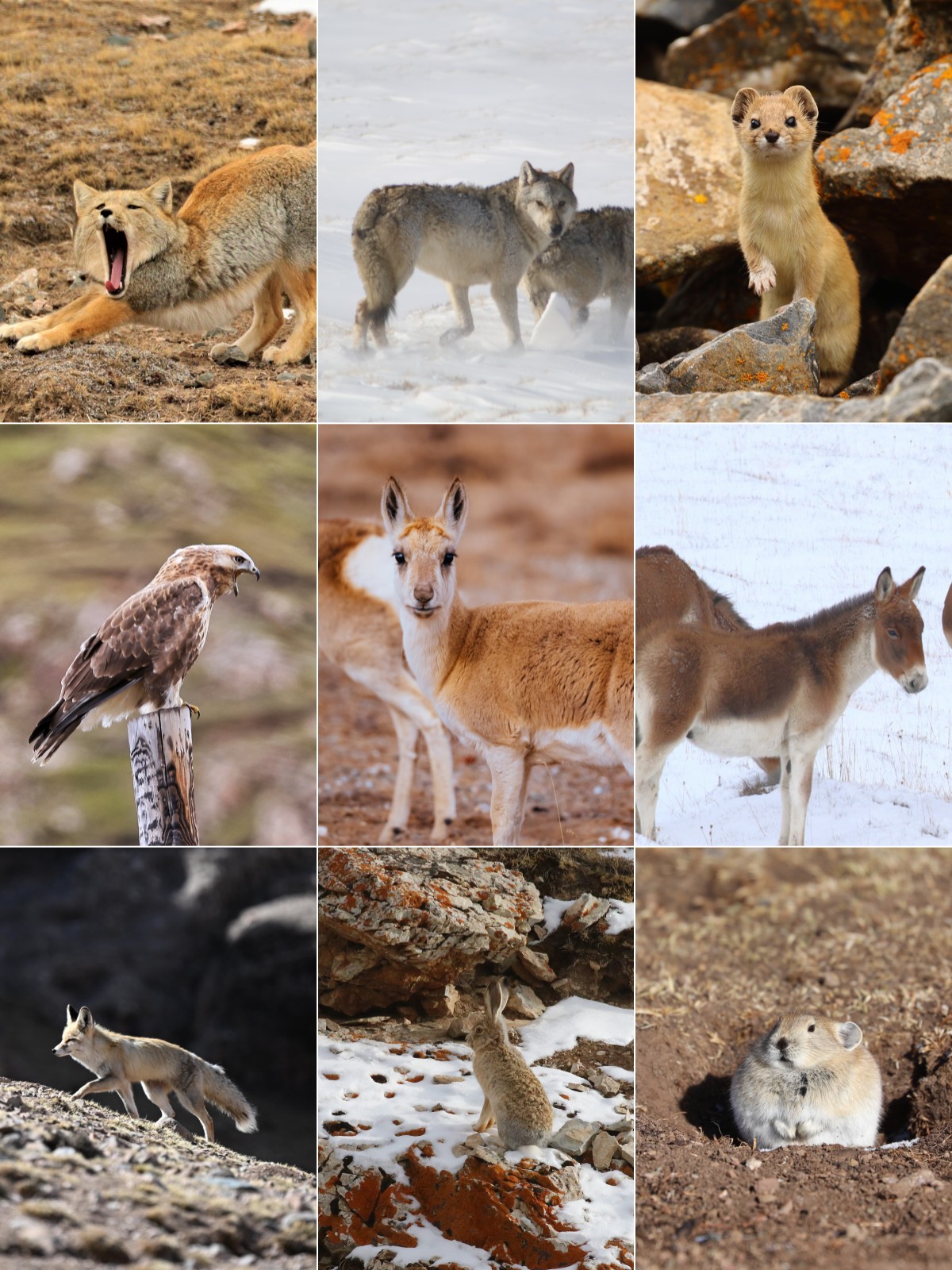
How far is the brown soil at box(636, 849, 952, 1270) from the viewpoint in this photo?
4.77m

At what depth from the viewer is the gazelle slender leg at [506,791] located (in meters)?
5.11

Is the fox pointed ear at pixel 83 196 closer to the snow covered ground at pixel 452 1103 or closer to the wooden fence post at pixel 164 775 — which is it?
the wooden fence post at pixel 164 775

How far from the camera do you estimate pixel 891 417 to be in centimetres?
510

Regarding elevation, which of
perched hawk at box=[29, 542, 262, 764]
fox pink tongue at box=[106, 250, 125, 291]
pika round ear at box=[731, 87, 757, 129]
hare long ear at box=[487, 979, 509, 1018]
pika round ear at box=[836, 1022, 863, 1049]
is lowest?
pika round ear at box=[836, 1022, 863, 1049]

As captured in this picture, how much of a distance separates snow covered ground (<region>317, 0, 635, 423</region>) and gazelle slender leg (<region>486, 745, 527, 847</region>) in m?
1.49

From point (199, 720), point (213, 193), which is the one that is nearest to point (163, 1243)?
point (199, 720)

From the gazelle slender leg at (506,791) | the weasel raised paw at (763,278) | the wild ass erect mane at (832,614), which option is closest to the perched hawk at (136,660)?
the gazelle slender leg at (506,791)

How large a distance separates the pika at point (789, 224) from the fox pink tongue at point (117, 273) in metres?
2.87

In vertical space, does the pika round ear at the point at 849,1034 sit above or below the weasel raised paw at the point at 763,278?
below

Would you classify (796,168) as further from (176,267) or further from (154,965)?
(154,965)

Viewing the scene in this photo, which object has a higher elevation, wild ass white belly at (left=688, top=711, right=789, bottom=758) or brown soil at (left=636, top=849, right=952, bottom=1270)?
wild ass white belly at (left=688, top=711, right=789, bottom=758)

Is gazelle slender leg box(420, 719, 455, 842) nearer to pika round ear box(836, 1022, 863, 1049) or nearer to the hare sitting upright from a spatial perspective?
the hare sitting upright

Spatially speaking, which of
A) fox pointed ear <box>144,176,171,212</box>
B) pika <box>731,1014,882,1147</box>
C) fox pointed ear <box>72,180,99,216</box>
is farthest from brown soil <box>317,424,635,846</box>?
fox pointed ear <box>72,180,99,216</box>

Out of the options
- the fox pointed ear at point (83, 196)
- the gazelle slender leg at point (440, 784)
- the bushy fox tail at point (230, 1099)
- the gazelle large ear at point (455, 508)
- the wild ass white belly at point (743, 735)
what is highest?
the fox pointed ear at point (83, 196)
